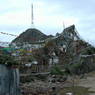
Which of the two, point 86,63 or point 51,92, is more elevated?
point 86,63

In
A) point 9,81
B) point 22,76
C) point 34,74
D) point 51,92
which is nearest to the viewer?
point 9,81

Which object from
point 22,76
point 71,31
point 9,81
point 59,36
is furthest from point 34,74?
point 9,81

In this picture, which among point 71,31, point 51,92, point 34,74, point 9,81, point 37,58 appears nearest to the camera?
point 9,81

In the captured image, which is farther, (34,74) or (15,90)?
(34,74)

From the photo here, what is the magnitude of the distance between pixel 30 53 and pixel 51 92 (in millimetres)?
4986

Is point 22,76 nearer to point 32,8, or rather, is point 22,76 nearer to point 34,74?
point 34,74

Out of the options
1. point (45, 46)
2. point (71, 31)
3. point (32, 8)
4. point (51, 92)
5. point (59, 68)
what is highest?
point (32, 8)

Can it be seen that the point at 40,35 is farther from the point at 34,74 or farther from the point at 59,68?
the point at 34,74

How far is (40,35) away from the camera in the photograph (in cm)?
2377

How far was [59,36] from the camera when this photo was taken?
1888 centimetres

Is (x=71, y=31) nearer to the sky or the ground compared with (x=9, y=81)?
nearer to the sky

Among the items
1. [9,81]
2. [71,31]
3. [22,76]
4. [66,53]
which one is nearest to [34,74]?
[22,76]

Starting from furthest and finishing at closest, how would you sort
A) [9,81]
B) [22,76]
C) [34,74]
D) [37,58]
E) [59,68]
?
[59,68] < [37,58] < [34,74] < [22,76] < [9,81]

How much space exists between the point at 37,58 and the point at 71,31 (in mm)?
5417
